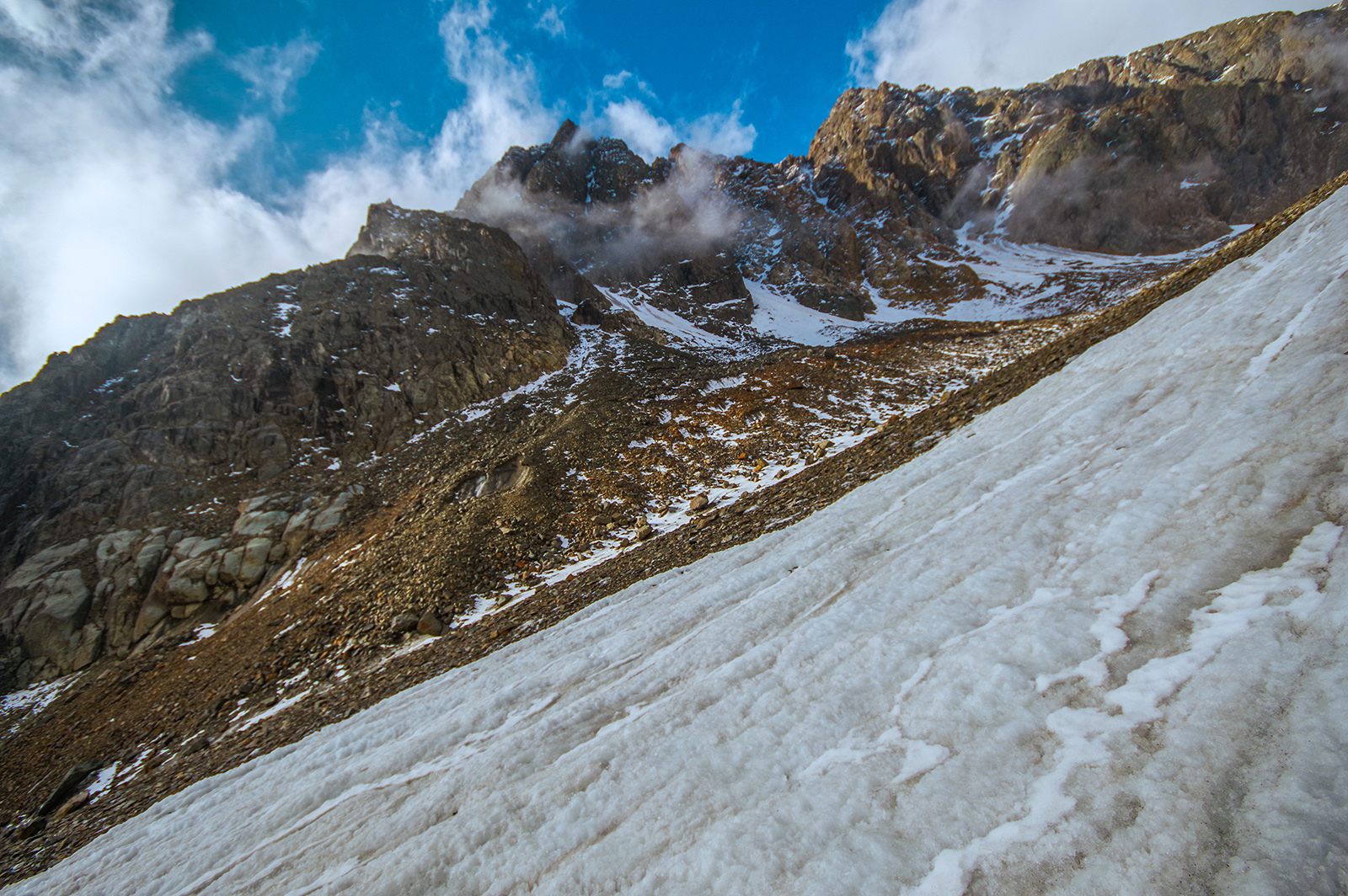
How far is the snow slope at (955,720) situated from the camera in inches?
77.8

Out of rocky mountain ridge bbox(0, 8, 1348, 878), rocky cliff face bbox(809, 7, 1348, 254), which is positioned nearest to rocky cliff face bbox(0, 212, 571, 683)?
rocky mountain ridge bbox(0, 8, 1348, 878)

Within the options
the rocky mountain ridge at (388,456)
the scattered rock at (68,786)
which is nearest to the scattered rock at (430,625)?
the rocky mountain ridge at (388,456)

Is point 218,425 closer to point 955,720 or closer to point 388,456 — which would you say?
point 388,456

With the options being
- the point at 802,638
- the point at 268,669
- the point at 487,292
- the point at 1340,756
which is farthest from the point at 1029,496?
the point at 487,292

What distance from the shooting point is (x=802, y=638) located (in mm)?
4055

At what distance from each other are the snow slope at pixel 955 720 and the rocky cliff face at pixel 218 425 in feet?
50.6

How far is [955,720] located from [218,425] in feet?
107

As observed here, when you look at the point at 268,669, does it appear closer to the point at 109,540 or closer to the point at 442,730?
the point at 442,730

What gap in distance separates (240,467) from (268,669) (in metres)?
17.6

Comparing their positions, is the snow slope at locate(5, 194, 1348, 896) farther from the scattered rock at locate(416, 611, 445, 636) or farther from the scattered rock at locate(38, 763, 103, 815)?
the scattered rock at locate(38, 763, 103, 815)

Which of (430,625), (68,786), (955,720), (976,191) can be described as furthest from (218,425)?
(976,191)

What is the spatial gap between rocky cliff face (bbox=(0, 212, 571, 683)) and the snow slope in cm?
1543

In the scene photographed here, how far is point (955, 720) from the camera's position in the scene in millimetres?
2695

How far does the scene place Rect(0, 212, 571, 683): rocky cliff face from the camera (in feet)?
53.5
